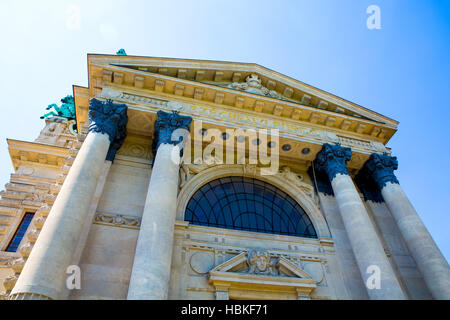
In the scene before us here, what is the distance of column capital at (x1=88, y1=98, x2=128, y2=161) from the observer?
41.0ft

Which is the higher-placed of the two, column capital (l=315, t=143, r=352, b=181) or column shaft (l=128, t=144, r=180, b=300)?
column capital (l=315, t=143, r=352, b=181)

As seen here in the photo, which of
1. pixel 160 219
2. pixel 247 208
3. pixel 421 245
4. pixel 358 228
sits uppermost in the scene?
pixel 247 208

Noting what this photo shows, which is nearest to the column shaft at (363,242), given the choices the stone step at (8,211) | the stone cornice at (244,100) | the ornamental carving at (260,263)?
the ornamental carving at (260,263)

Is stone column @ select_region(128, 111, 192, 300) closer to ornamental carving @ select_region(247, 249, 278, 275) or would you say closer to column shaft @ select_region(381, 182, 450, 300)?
ornamental carving @ select_region(247, 249, 278, 275)

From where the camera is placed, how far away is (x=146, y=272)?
851 centimetres

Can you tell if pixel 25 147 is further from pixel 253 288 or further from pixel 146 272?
pixel 253 288

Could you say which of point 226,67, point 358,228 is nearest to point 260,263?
point 358,228

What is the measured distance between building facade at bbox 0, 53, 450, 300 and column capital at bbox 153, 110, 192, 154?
7 cm

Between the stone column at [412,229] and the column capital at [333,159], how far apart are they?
1906 mm

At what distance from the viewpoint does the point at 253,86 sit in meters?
16.8

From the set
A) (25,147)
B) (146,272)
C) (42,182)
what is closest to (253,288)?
(146,272)

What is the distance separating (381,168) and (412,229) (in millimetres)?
3646

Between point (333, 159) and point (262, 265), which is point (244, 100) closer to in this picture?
point (333, 159)

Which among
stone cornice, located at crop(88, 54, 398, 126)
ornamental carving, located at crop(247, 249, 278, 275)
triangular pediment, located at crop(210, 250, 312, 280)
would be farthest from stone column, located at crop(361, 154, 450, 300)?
ornamental carving, located at crop(247, 249, 278, 275)
